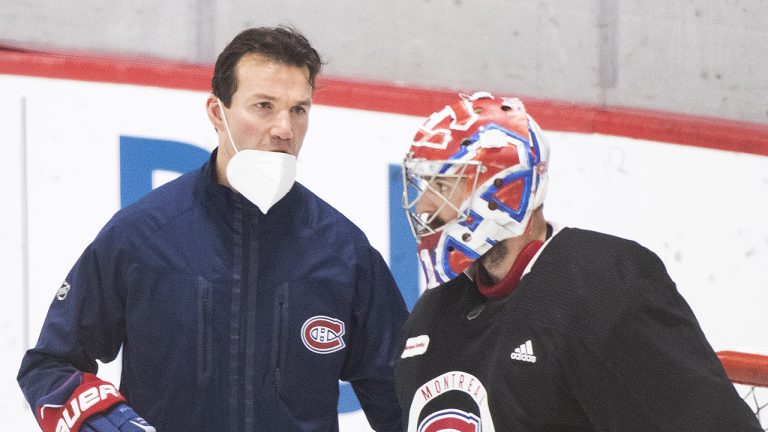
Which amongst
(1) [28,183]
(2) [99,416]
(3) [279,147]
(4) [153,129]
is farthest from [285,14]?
(2) [99,416]

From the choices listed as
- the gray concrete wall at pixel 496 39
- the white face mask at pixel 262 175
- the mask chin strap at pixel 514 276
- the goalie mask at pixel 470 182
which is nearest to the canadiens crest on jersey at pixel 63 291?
the white face mask at pixel 262 175

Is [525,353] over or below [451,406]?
over

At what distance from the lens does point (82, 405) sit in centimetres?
202

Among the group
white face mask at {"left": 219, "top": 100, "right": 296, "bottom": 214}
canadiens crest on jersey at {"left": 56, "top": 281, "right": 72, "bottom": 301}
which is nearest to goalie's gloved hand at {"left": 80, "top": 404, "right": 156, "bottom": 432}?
canadiens crest on jersey at {"left": 56, "top": 281, "right": 72, "bottom": 301}

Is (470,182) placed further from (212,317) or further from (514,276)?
(212,317)

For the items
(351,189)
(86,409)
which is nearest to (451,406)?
(86,409)

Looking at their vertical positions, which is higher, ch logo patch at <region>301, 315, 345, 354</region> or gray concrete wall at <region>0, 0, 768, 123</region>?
gray concrete wall at <region>0, 0, 768, 123</region>

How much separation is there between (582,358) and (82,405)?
92 cm

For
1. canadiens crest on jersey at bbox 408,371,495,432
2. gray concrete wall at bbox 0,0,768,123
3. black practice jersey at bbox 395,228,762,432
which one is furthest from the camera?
gray concrete wall at bbox 0,0,768,123

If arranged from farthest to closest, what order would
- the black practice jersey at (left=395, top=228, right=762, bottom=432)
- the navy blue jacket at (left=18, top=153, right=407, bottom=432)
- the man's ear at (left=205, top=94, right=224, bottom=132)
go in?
1. the man's ear at (left=205, top=94, right=224, bottom=132)
2. the navy blue jacket at (left=18, top=153, right=407, bottom=432)
3. the black practice jersey at (left=395, top=228, right=762, bottom=432)

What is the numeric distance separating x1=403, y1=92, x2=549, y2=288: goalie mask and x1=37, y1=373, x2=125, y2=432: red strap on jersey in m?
0.61

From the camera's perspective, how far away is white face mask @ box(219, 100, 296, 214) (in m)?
2.12

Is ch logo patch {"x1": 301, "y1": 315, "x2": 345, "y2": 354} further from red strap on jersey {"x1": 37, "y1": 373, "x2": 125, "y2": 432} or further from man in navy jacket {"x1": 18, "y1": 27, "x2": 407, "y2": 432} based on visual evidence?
red strap on jersey {"x1": 37, "y1": 373, "x2": 125, "y2": 432}

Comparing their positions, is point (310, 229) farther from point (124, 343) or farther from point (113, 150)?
point (113, 150)
